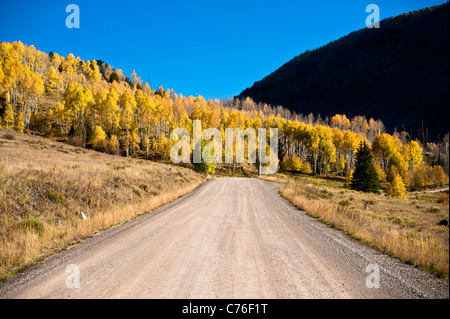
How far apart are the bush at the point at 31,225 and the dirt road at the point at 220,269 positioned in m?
2.05

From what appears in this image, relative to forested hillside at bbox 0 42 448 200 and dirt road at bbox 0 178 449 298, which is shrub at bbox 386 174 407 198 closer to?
forested hillside at bbox 0 42 448 200

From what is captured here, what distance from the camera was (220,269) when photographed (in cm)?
531

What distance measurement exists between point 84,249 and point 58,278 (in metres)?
2.06

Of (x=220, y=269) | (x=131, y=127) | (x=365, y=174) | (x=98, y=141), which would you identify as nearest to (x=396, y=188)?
(x=365, y=174)

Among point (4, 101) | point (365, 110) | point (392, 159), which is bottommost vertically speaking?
point (392, 159)

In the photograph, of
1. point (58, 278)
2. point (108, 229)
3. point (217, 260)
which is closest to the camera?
point (58, 278)

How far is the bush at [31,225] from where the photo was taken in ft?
26.2

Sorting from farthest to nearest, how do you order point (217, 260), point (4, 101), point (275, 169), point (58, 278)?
point (275, 169) → point (4, 101) → point (217, 260) → point (58, 278)

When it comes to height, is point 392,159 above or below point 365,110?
below

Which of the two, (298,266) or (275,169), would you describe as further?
(275,169)

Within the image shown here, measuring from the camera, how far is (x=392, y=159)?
196 feet

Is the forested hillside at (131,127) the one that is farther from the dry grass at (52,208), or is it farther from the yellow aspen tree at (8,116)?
the dry grass at (52,208)
